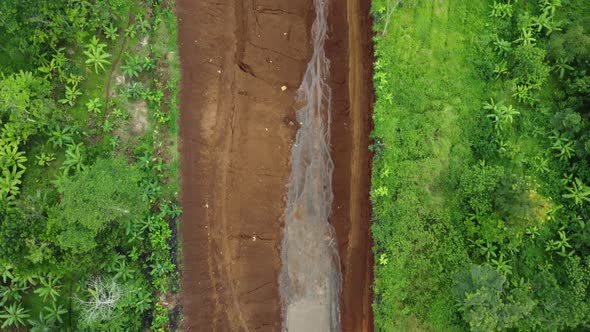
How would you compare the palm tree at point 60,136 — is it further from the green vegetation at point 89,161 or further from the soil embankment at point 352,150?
the soil embankment at point 352,150

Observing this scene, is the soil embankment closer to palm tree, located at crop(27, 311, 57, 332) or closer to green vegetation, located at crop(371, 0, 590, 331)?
green vegetation, located at crop(371, 0, 590, 331)

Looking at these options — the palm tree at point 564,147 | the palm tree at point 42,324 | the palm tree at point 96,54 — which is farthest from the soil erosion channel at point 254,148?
the palm tree at point 564,147

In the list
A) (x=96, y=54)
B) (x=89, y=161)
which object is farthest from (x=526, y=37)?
(x=89, y=161)

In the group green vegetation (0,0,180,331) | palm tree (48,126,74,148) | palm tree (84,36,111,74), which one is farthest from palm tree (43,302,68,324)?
palm tree (84,36,111,74)

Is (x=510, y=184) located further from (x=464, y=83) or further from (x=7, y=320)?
(x=7, y=320)

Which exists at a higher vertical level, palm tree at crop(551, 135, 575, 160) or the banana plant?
palm tree at crop(551, 135, 575, 160)

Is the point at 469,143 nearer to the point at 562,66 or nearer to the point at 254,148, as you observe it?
the point at 562,66
